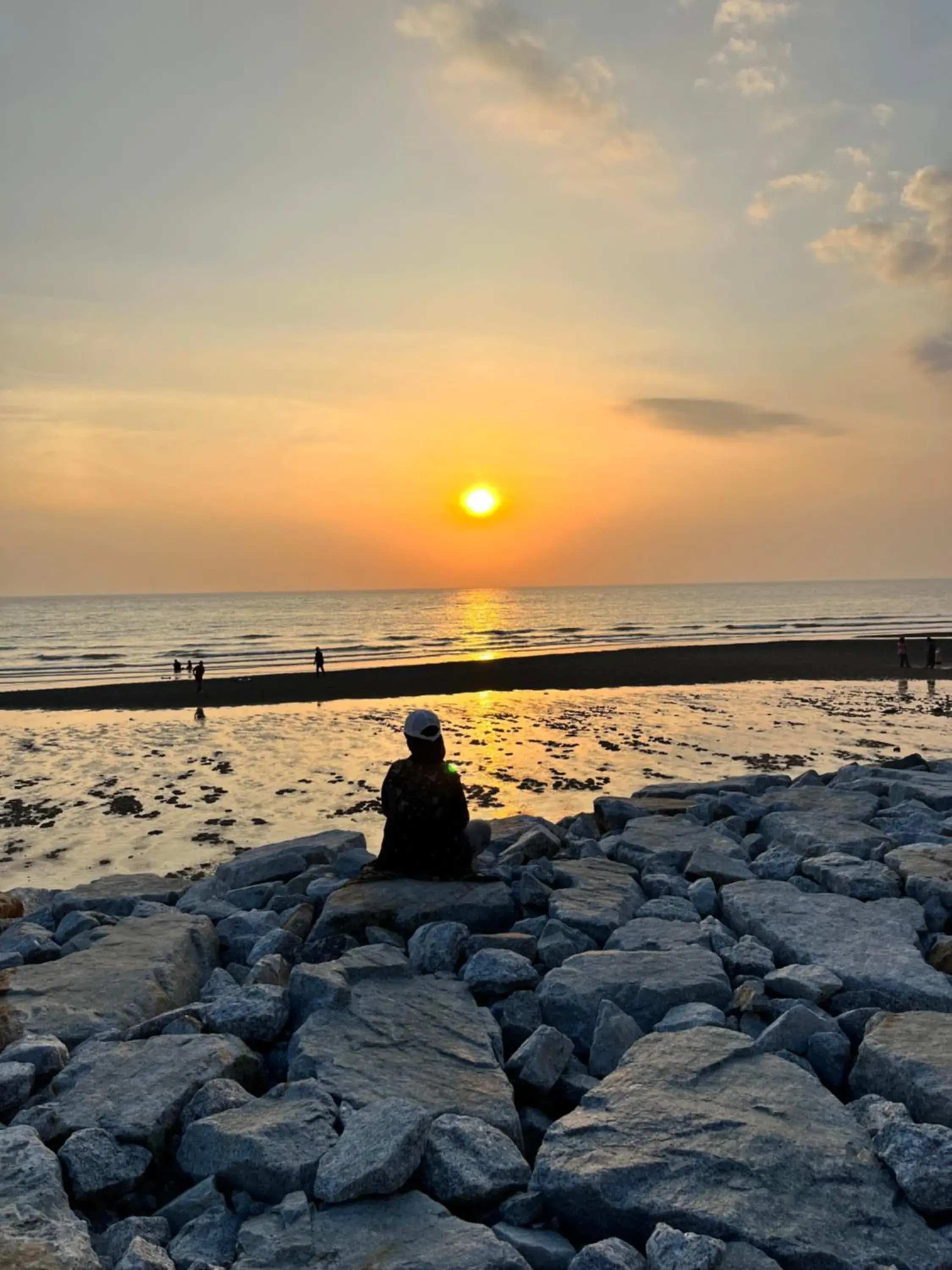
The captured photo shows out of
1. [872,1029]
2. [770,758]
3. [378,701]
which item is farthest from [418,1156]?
[378,701]

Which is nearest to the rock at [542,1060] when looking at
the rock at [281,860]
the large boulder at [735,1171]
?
the large boulder at [735,1171]

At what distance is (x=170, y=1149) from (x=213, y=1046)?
1.91ft

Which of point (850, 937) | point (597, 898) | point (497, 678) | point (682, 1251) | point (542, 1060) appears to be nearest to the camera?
point (682, 1251)

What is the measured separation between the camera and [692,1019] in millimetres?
4559

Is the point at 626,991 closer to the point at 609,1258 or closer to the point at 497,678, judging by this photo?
the point at 609,1258

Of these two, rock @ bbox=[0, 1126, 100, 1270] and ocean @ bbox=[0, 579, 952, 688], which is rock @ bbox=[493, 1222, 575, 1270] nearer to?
rock @ bbox=[0, 1126, 100, 1270]

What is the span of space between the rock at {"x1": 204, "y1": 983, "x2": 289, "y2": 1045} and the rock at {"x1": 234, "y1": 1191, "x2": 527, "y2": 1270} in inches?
55.9

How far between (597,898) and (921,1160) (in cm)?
330

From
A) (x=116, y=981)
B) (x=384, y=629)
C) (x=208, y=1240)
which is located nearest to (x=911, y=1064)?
(x=208, y=1240)

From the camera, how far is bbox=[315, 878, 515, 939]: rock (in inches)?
235

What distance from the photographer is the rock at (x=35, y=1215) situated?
9.45ft

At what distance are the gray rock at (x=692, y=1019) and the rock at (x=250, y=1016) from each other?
209cm

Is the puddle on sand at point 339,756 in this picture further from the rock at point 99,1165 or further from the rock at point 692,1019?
the rock at point 99,1165

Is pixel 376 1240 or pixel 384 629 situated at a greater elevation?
pixel 384 629
